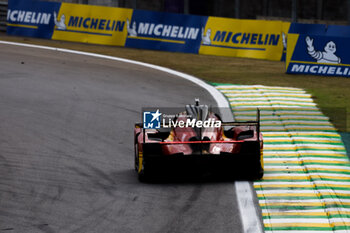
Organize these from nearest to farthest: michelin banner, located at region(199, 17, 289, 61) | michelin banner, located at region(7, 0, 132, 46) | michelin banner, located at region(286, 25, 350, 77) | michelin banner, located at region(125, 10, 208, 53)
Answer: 1. michelin banner, located at region(286, 25, 350, 77)
2. michelin banner, located at region(199, 17, 289, 61)
3. michelin banner, located at region(125, 10, 208, 53)
4. michelin banner, located at region(7, 0, 132, 46)

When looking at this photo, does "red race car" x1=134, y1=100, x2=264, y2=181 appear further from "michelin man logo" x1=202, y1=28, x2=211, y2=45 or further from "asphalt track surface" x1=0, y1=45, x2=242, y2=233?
"michelin man logo" x1=202, y1=28, x2=211, y2=45

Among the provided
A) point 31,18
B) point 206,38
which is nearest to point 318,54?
point 206,38

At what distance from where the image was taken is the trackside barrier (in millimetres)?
29375

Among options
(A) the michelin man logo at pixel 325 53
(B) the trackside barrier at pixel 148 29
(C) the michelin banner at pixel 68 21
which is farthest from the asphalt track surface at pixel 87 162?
(C) the michelin banner at pixel 68 21

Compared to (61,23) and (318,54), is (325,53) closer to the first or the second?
(318,54)

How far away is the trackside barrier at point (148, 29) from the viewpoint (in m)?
29.4

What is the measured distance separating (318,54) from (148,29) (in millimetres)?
9596

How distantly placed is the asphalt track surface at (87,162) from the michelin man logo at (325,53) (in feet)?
16.0

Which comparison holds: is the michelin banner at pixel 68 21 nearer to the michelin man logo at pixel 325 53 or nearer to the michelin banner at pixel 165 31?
the michelin banner at pixel 165 31

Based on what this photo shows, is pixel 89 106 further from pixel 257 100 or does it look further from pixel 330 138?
pixel 330 138

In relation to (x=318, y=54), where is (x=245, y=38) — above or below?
below

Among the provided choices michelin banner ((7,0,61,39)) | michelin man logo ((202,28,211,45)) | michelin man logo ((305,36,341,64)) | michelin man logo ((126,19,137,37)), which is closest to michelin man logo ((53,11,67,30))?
michelin banner ((7,0,61,39))

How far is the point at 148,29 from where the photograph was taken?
31.2 meters

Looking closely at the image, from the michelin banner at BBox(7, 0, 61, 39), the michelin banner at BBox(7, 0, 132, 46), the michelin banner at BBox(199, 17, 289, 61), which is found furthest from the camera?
the michelin banner at BBox(7, 0, 61, 39)
